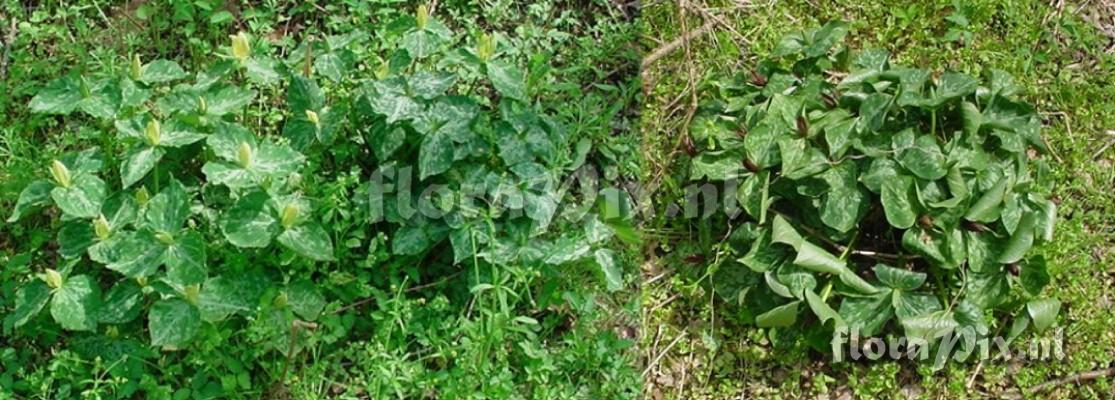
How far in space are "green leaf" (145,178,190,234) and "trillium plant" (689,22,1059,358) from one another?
120 centimetres

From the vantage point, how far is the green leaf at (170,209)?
2.73 m

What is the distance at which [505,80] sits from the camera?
2973 millimetres

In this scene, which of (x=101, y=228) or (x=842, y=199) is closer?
(x=101, y=228)

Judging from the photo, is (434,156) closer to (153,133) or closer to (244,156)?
(244,156)

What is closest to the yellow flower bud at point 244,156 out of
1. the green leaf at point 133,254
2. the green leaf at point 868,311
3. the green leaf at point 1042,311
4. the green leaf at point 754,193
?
the green leaf at point 133,254

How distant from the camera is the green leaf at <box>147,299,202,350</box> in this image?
8.88ft

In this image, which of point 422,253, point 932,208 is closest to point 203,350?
point 422,253

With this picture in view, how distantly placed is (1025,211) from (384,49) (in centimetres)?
163

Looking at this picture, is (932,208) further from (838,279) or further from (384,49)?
(384,49)

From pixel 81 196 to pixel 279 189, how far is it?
16.3 inches

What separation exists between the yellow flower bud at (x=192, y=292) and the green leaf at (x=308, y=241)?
196 mm

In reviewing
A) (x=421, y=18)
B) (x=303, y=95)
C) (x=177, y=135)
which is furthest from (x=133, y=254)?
(x=421, y=18)

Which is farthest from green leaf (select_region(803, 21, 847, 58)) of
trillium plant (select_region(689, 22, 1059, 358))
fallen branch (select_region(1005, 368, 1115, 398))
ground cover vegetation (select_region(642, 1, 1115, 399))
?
fallen branch (select_region(1005, 368, 1115, 398))

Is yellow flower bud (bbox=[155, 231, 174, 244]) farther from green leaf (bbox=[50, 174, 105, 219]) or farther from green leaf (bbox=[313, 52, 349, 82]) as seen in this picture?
green leaf (bbox=[313, 52, 349, 82])
